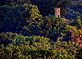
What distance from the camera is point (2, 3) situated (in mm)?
51156

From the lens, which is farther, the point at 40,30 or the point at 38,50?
the point at 40,30

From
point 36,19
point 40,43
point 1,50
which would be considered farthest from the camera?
point 36,19

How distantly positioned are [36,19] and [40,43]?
419 inches

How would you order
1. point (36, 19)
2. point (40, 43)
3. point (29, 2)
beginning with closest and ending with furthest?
point (40, 43)
point (36, 19)
point (29, 2)

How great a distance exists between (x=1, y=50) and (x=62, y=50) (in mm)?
4935

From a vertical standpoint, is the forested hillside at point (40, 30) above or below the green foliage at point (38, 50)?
below

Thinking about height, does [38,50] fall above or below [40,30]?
above

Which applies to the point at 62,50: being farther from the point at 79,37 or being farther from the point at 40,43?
the point at 79,37

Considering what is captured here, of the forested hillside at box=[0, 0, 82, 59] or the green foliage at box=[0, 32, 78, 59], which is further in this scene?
the forested hillside at box=[0, 0, 82, 59]

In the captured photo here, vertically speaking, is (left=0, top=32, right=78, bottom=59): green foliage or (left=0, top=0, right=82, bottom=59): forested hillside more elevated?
(left=0, top=32, right=78, bottom=59): green foliage

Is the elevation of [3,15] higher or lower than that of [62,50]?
lower

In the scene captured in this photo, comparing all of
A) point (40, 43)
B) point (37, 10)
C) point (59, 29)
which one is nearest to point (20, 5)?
point (37, 10)

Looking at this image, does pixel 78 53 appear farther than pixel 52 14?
No

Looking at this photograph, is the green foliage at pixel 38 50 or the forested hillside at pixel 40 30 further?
the forested hillside at pixel 40 30
